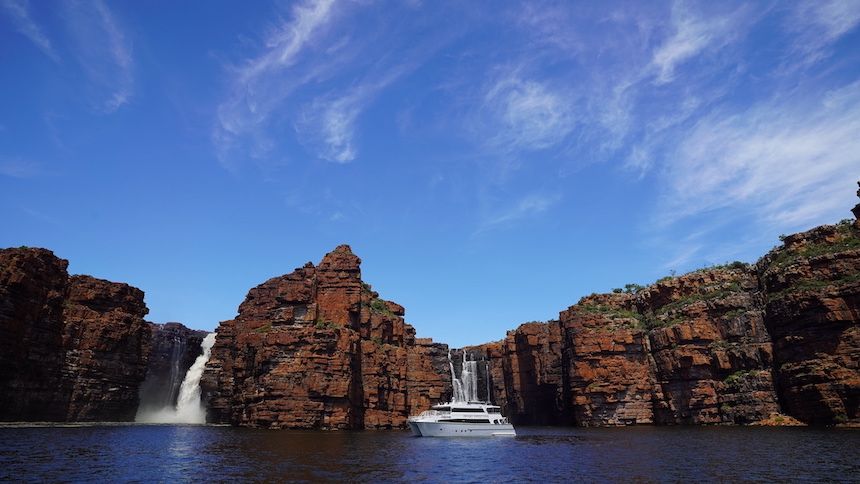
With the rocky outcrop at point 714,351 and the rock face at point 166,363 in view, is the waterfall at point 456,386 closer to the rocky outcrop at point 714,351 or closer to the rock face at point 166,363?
the rocky outcrop at point 714,351

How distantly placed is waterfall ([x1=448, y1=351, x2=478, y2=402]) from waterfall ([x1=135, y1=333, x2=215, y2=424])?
202ft

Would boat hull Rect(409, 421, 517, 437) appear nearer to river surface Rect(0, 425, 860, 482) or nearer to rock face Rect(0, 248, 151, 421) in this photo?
river surface Rect(0, 425, 860, 482)

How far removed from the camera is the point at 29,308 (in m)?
80.4

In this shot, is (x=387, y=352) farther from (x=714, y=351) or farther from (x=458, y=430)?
(x=714, y=351)

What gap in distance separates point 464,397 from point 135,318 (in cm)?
8055

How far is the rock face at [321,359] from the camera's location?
8512 cm

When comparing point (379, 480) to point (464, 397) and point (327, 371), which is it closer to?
point (327, 371)

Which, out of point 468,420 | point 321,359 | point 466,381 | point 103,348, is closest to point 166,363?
point 103,348

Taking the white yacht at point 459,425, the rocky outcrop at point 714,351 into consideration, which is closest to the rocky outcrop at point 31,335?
the white yacht at point 459,425

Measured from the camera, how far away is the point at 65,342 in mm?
87000

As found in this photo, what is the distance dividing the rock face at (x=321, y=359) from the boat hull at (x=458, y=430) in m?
14.5

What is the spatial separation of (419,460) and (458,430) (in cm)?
3905

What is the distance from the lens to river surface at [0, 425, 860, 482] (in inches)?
1273

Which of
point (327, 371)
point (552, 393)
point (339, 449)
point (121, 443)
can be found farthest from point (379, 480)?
point (552, 393)
